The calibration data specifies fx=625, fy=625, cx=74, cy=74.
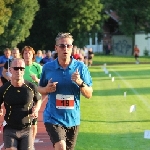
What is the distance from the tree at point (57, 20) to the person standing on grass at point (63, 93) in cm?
5375

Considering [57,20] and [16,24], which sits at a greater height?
[57,20]

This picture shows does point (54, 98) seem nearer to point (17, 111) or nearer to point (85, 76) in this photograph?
point (85, 76)

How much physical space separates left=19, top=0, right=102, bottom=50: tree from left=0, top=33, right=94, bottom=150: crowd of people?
175 ft

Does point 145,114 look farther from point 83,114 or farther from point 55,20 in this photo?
point 55,20

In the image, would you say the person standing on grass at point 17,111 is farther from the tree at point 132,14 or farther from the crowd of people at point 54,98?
the tree at point 132,14

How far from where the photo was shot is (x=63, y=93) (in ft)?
25.9

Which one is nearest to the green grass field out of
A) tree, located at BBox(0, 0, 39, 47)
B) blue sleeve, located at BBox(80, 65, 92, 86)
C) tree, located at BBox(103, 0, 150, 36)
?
blue sleeve, located at BBox(80, 65, 92, 86)

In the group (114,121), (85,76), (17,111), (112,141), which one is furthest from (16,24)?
(85,76)

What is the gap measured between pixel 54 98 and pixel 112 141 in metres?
5.41

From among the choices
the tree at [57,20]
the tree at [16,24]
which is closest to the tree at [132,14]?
the tree at [57,20]

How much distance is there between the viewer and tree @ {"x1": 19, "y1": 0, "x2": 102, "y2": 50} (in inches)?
2446

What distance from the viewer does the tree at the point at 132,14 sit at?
74.6 m

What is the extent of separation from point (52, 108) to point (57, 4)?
55495mm

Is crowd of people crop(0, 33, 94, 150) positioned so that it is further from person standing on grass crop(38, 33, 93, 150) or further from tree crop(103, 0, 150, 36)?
tree crop(103, 0, 150, 36)
